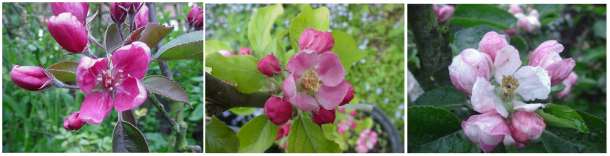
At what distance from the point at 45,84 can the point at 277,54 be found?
42 cm

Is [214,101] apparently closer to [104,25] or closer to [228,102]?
[228,102]

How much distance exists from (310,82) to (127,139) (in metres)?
0.36

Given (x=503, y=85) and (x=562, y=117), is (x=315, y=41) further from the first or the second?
(x=562, y=117)

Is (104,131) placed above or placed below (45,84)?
below

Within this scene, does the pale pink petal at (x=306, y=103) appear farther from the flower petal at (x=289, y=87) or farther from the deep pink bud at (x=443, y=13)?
the deep pink bud at (x=443, y=13)

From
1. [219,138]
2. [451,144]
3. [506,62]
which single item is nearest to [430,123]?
[451,144]

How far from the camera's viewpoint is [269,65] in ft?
4.00

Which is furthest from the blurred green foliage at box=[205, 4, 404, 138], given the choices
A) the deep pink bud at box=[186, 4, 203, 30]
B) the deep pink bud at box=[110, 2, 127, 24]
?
the deep pink bud at box=[110, 2, 127, 24]

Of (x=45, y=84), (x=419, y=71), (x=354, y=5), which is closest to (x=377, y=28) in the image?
(x=354, y=5)

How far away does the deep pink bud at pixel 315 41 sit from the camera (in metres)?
1.24

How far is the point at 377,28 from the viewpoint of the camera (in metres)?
1.81

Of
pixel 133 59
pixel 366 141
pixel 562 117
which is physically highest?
pixel 133 59

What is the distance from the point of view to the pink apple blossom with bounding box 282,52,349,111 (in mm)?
1240

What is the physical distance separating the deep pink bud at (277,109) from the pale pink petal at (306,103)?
0.05 feet
